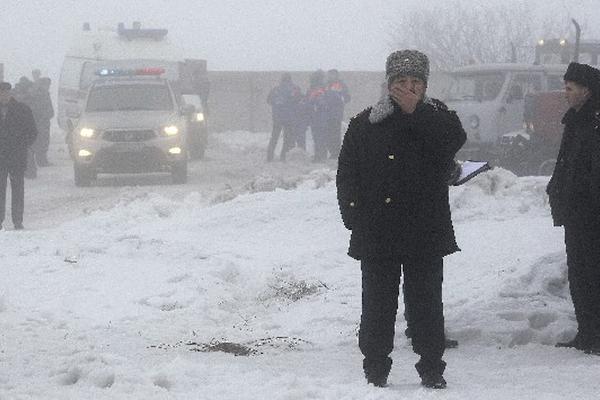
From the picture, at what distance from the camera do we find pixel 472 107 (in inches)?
779

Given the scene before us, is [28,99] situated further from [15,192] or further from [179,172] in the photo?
[15,192]

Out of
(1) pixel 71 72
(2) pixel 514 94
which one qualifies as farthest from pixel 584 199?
(1) pixel 71 72

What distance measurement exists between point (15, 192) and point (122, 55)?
47.6 feet

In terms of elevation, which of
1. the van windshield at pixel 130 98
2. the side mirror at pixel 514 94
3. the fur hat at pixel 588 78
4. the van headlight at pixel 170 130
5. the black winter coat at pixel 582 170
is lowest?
the van headlight at pixel 170 130

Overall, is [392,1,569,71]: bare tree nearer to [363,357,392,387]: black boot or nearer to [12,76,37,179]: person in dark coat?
[12,76,37,179]: person in dark coat

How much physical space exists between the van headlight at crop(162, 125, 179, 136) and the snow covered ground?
5.08 meters

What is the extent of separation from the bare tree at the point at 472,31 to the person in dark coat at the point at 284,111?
24.6m

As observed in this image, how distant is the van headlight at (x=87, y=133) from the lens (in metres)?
18.9

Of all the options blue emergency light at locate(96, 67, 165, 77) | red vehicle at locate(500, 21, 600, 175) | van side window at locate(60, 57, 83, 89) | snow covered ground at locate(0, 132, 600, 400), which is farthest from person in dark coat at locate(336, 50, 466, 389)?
van side window at locate(60, 57, 83, 89)

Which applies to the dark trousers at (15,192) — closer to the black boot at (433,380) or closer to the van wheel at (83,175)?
the van wheel at (83,175)

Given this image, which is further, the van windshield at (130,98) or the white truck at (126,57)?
the white truck at (126,57)

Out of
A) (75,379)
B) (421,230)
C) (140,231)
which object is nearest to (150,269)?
(140,231)

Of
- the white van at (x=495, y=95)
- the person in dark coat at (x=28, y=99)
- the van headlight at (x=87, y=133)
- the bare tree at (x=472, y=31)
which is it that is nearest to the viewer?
the van headlight at (x=87, y=133)

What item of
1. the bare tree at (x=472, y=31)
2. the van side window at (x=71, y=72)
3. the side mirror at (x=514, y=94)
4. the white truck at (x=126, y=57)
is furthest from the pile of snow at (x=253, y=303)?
the bare tree at (x=472, y=31)
